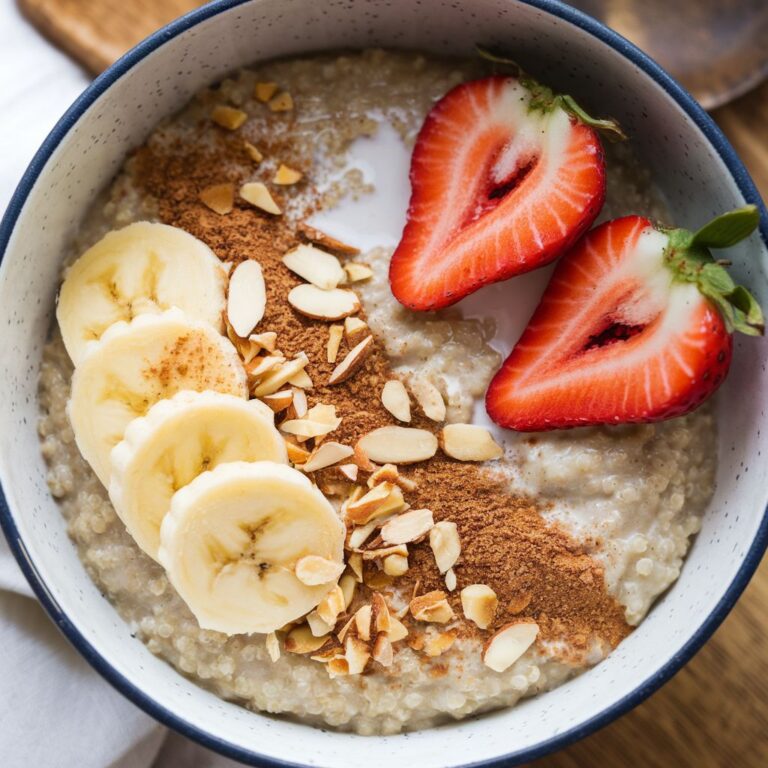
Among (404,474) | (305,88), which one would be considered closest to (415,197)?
(305,88)

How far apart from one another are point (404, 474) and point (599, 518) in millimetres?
232

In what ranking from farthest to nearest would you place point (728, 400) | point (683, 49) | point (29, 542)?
point (683, 49) → point (728, 400) → point (29, 542)

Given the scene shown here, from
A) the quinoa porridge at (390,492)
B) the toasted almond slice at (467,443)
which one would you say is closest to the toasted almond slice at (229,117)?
the quinoa porridge at (390,492)

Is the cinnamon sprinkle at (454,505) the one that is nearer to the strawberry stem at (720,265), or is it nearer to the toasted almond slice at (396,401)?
the toasted almond slice at (396,401)

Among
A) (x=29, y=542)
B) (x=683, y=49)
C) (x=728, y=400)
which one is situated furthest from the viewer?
(x=683, y=49)

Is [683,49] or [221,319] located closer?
[221,319]

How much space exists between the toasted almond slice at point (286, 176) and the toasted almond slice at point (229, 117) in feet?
0.25

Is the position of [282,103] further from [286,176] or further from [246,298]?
[246,298]

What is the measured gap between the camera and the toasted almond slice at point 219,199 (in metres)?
1.26

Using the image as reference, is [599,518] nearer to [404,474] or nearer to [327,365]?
[404,474]

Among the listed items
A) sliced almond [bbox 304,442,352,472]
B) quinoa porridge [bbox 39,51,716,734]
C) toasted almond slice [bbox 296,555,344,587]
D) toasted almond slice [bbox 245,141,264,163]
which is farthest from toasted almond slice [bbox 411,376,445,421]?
toasted almond slice [bbox 245,141,264,163]

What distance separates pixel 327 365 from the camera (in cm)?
123

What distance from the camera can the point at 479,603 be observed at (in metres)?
1.20

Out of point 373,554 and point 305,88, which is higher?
point 305,88
